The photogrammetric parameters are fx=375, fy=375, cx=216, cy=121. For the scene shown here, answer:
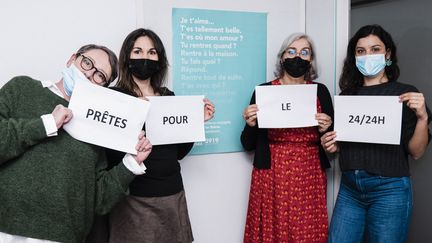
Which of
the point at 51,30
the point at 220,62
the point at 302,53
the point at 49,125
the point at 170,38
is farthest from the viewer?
the point at 220,62

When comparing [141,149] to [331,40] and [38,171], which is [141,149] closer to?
[38,171]

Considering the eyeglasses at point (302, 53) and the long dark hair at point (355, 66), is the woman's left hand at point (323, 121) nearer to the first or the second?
the long dark hair at point (355, 66)

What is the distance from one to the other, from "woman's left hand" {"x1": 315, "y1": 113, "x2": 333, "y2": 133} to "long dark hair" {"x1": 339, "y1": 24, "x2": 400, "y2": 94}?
0.18 meters

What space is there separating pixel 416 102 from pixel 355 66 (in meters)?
0.44

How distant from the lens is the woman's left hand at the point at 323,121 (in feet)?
6.93

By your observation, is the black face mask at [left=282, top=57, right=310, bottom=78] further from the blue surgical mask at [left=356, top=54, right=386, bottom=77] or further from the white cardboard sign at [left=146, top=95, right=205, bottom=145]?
the white cardboard sign at [left=146, top=95, right=205, bottom=145]

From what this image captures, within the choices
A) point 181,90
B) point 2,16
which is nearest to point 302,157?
point 181,90

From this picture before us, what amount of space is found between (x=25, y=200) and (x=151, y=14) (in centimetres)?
135

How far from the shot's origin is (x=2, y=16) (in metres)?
1.96

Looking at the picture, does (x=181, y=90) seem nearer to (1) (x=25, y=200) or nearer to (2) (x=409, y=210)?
(1) (x=25, y=200)

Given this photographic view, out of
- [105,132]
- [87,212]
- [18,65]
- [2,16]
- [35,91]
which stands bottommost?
[87,212]

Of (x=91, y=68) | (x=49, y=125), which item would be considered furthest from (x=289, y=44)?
(x=49, y=125)

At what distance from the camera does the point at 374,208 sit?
1926mm

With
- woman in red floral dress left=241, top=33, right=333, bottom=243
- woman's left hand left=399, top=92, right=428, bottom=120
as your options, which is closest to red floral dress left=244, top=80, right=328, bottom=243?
woman in red floral dress left=241, top=33, right=333, bottom=243
